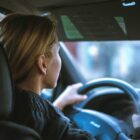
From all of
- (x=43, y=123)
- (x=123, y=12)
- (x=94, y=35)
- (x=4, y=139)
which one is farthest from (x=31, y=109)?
(x=94, y=35)

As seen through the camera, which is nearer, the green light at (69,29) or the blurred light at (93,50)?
the green light at (69,29)

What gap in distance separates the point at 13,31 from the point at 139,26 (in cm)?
71

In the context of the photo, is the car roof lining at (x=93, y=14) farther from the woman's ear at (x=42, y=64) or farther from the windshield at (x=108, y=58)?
the windshield at (x=108, y=58)

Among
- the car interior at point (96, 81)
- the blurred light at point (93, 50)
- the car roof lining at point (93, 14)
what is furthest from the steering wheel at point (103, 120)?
the blurred light at point (93, 50)

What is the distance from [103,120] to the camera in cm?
263

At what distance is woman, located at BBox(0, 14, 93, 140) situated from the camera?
1.72m

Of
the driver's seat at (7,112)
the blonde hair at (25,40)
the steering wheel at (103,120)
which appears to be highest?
the blonde hair at (25,40)

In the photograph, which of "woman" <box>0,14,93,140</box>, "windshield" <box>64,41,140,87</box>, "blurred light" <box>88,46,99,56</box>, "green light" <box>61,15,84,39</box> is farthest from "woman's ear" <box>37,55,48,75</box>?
"blurred light" <box>88,46,99,56</box>

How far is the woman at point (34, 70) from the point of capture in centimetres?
172

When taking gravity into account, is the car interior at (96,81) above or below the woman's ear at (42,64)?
below

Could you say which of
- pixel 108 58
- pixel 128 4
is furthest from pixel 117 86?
pixel 108 58

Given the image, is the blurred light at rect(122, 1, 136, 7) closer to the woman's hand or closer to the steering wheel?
the steering wheel

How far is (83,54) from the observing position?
8.09 meters

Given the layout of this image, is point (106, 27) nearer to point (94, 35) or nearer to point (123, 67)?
point (94, 35)
